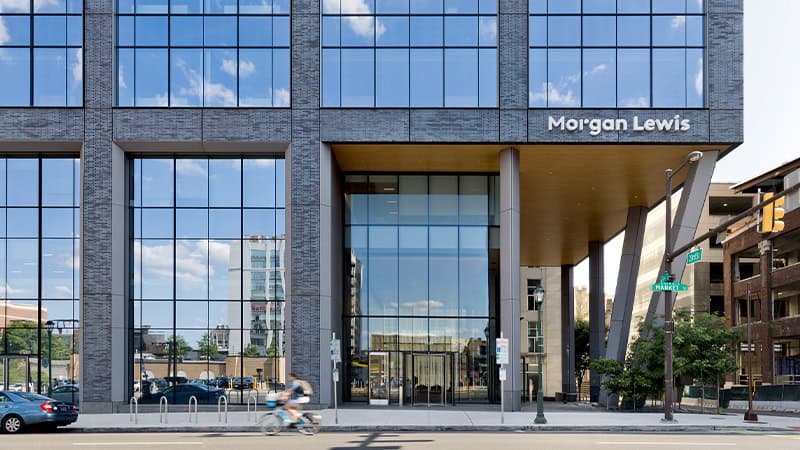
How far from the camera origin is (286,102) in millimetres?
36125

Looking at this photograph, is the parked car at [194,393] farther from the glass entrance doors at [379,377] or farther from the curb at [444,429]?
the curb at [444,429]

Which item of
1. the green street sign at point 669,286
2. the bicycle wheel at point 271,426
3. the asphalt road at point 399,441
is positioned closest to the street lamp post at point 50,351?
the asphalt road at point 399,441

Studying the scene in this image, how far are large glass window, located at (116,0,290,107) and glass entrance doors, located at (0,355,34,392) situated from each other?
1140 cm

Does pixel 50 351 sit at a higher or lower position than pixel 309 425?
higher

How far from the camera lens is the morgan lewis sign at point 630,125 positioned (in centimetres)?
3544

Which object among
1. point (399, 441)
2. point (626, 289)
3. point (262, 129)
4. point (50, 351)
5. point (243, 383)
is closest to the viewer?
point (399, 441)

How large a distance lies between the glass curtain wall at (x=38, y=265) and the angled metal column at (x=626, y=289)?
1049 inches

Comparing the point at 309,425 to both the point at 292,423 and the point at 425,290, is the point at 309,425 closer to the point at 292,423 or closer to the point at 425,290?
the point at 292,423

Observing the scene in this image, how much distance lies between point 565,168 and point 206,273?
1664cm

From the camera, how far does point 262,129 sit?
35875mm

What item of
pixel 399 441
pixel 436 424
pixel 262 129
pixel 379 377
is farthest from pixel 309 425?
pixel 379 377

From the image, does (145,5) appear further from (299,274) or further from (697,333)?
(697,333)

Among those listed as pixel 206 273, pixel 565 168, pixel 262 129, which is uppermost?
pixel 262 129

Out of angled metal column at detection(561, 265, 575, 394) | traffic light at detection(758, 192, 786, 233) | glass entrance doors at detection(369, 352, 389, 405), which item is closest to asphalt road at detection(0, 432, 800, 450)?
traffic light at detection(758, 192, 786, 233)
